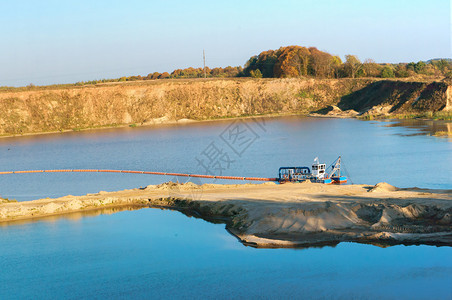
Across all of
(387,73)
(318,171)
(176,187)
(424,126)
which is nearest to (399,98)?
(424,126)

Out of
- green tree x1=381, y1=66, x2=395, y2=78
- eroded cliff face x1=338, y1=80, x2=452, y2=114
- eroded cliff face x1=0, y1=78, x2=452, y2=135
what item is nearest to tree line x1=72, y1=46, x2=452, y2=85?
green tree x1=381, y1=66, x2=395, y2=78

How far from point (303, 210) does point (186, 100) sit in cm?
9107

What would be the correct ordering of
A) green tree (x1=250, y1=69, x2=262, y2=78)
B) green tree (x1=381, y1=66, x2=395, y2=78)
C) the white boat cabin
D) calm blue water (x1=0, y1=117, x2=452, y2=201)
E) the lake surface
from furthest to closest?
green tree (x1=250, y1=69, x2=262, y2=78) < green tree (x1=381, y1=66, x2=395, y2=78) < calm blue water (x1=0, y1=117, x2=452, y2=201) < the white boat cabin < the lake surface

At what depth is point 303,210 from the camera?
89.1 ft

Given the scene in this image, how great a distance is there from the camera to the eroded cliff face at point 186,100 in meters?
103

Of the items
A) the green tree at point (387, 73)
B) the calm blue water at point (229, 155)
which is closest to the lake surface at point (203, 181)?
the calm blue water at point (229, 155)

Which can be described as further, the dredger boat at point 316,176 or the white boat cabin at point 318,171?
the white boat cabin at point 318,171

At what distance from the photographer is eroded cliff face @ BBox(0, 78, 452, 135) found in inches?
4050

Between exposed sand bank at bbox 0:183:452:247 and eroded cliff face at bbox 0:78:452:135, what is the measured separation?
6770cm

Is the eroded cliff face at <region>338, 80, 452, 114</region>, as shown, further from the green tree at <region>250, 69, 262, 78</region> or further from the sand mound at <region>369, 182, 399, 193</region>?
the sand mound at <region>369, 182, 399, 193</region>

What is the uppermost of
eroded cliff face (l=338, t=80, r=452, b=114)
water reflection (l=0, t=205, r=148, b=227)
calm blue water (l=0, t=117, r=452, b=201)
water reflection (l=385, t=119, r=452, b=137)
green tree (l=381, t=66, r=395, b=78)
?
green tree (l=381, t=66, r=395, b=78)

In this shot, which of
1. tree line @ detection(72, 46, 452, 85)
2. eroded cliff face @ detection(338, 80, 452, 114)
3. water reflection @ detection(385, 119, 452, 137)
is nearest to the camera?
water reflection @ detection(385, 119, 452, 137)

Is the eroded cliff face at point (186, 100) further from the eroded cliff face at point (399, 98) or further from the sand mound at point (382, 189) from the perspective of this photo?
the sand mound at point (382, 189)

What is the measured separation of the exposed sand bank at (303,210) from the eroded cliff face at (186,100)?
67698 millimetres
